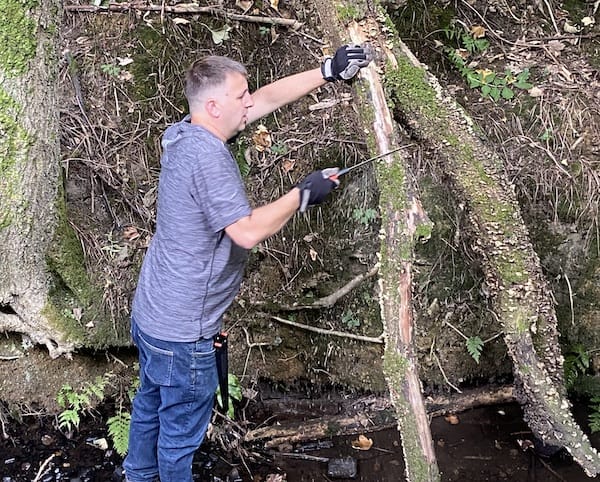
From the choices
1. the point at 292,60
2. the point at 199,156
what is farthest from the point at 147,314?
the point at 292,60

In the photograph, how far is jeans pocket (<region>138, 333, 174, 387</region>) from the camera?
309 centimetres

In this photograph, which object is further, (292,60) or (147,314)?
(292,60)

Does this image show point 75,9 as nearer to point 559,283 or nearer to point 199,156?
point 199,156

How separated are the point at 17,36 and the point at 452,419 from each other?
146 inches

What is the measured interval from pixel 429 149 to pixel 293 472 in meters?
2.27

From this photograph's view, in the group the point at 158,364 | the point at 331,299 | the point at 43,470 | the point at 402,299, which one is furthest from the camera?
the point at 331,299

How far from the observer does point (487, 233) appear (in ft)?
11.8

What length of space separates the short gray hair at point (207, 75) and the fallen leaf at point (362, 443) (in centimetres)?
271

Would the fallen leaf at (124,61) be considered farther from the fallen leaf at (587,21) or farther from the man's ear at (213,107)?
the fallen leaf at (587,21)

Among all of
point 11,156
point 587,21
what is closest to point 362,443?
point 11,156

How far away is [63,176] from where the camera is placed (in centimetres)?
434

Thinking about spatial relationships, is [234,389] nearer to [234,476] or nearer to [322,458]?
[234,476]

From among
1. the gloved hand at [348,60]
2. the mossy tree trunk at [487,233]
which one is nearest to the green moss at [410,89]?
the mossy tree trunk at [487,233]

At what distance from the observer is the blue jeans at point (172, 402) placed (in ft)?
10.1
